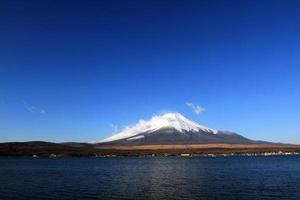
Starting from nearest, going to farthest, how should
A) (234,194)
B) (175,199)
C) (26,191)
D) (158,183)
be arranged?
1. (175,199)
2. (234,194)
3. (26,191)
4. (158,183)

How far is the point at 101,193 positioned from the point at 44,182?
17.1 meters

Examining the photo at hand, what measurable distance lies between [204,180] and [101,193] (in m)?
20.6

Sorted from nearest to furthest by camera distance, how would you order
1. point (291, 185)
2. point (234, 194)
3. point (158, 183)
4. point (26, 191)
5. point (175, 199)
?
point (175, 199), point (234, 194), point (26, 191), point (291, 185), point (158, 183)

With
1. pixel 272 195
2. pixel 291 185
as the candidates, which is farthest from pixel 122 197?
pixel 291 185

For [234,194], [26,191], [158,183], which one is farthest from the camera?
[158,183]

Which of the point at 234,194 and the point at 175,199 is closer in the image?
the point at 175,199

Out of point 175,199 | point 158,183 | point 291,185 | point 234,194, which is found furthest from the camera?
point 158,183

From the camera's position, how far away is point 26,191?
2114 inches

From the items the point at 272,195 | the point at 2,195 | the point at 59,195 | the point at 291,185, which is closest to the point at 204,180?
the point at 291,185

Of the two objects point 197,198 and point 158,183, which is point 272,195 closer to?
point 197,198

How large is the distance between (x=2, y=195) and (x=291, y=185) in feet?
127

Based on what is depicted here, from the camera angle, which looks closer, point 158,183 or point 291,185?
point 291,185

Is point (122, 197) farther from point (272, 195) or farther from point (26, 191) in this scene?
point (272, 195)

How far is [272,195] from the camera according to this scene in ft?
159
